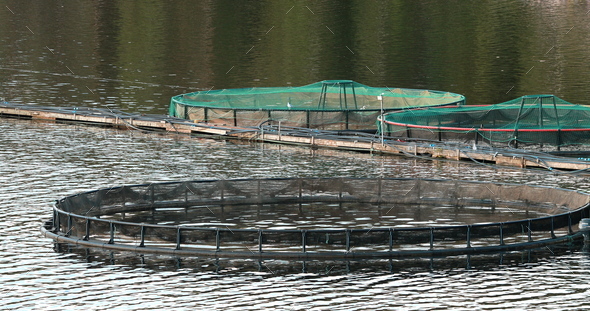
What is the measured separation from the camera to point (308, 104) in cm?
9644

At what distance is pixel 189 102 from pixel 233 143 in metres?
13.5

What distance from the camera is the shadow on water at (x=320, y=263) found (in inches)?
1802

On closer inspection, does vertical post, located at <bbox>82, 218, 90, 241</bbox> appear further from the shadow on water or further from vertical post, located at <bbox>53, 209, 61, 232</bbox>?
vertical post, located at <bbox>53, 209, 61, 232</bbox>

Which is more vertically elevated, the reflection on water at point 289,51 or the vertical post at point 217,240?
the reflection on water at point 289,51

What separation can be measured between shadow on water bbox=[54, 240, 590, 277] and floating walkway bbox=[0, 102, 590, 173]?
23.8 meters

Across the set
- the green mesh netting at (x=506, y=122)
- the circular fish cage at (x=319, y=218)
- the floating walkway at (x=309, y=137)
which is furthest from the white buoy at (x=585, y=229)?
the green mesh netting at (x=506, y=122)

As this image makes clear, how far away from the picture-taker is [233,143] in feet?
281

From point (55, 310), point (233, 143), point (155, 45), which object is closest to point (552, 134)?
point (233, 143)

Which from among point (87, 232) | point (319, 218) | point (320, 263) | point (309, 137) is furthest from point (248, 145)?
point (320, 263)

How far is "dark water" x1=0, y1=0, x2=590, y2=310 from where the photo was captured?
143 feet

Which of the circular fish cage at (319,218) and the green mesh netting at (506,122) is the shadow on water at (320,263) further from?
the green mesh netting at (506,122)

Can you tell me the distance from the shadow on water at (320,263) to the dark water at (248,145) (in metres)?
0.13

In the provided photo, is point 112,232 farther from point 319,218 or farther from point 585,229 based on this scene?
point 585,229

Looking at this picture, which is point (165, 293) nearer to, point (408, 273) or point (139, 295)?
point (139, 295)
